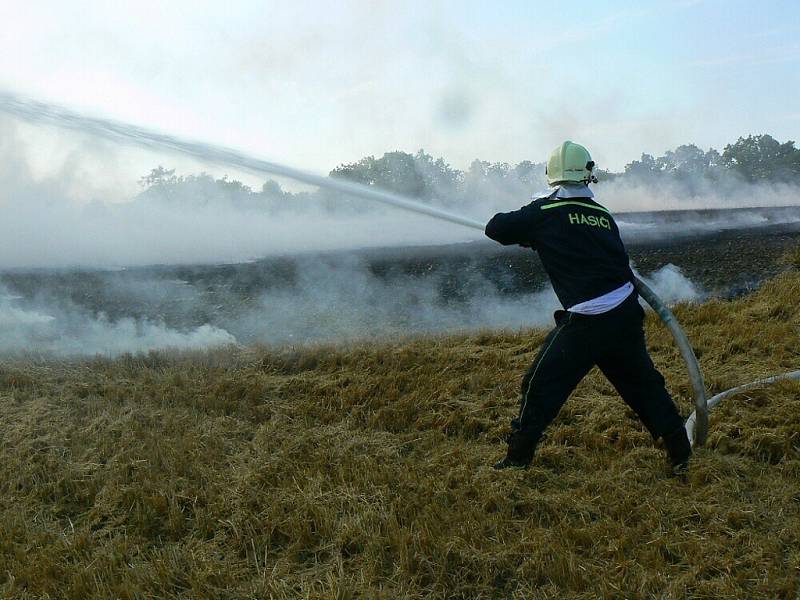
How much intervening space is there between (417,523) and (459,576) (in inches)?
15.5

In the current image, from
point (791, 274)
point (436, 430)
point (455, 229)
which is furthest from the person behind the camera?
point (455, 229)

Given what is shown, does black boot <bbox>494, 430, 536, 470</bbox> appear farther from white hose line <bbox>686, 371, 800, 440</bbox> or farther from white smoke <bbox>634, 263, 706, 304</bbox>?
white smoke <bbox>634, 263, 706, 304</bbox>

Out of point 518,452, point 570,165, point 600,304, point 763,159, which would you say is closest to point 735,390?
point 600,304

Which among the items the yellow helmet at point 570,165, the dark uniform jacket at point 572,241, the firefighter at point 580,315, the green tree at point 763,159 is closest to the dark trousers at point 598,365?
the firefighter at point 580,315

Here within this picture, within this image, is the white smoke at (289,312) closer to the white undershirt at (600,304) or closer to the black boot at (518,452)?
the black boot at (518,452)

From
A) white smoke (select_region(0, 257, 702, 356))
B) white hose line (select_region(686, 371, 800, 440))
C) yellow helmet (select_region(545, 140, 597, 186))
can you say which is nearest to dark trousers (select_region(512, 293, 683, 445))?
white hose line (select_region(686, 371, 800, 440))

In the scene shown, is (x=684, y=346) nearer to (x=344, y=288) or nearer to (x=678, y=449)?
(x=678, y=449)

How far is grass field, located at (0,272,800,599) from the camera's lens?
2.90 meters

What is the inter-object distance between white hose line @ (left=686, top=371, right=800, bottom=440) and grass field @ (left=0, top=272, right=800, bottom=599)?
0.28 ft

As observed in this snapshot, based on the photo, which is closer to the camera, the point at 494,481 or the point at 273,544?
the point at 273,544

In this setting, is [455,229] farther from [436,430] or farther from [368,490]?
[368,490]

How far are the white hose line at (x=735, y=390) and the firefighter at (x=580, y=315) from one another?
1.79ft

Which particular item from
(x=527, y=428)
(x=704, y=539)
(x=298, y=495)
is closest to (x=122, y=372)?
(x=298, y=495)

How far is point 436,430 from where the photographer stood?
14.8ft
